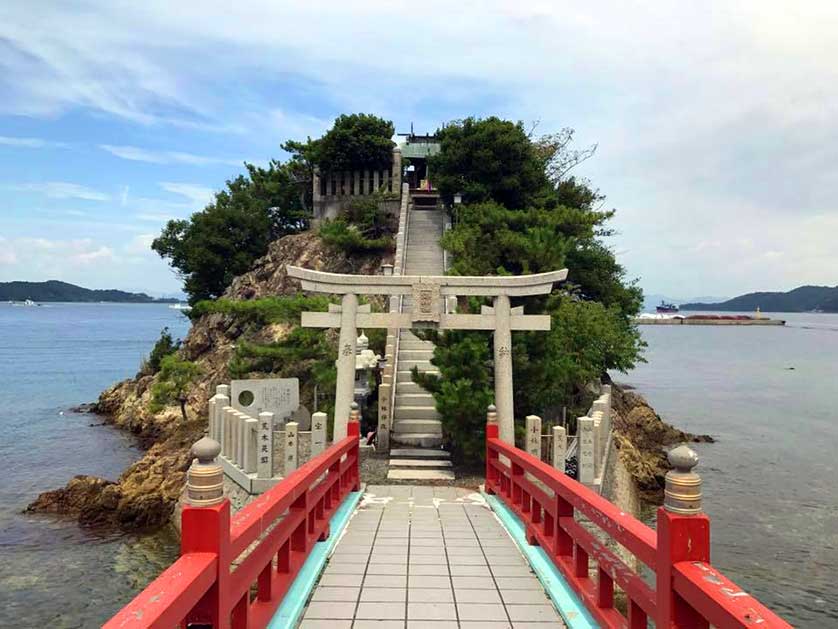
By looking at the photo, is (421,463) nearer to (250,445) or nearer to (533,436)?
(533,436)

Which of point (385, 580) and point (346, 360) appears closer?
point (385, 580)

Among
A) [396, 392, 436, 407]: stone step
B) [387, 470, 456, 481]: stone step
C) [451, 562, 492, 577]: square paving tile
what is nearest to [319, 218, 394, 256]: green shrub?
[396, 392, 436, 407]: stone step

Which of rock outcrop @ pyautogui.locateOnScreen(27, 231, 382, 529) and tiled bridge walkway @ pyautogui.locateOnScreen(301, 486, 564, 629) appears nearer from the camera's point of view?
tiled bridge walkway @ pyautogui.locateOnScreen(301, 486, 564, 629)

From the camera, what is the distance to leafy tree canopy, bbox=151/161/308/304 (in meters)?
30.8

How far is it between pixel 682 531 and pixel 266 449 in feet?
29.0

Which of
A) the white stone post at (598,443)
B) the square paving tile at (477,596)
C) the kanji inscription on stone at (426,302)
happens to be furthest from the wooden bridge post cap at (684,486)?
the kanji inscription on stone at (426,302)

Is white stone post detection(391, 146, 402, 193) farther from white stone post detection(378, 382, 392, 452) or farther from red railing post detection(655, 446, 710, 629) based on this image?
red railing post detection(655, 446, 710, 629)

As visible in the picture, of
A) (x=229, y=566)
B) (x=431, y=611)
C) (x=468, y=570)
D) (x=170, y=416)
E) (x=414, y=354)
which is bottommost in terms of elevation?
(x=170, y=416)

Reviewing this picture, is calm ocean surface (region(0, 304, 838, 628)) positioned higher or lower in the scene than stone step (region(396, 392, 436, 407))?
lower

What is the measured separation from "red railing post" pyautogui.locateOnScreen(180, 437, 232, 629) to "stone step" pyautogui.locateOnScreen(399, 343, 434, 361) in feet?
44.4

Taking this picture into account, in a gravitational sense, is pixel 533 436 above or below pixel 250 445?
above

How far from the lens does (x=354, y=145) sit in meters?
29.2

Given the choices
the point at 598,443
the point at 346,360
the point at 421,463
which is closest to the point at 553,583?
the point at 598,443

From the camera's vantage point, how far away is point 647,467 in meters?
21.6
